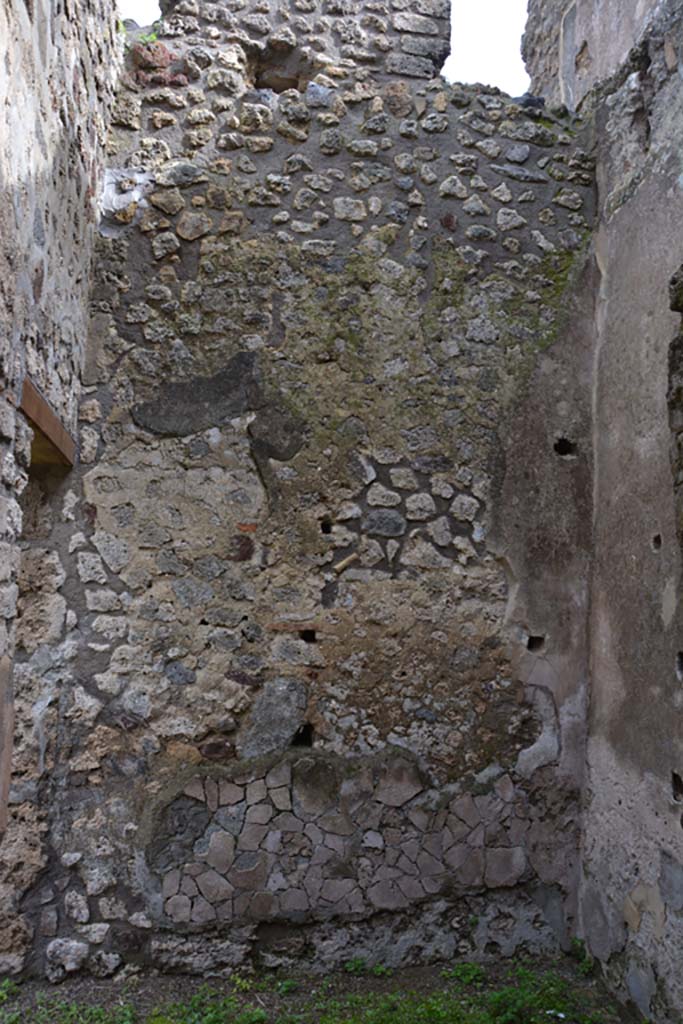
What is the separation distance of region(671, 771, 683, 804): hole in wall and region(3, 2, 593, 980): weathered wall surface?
2.24 feet

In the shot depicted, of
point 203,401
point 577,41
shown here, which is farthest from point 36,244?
point 577,41

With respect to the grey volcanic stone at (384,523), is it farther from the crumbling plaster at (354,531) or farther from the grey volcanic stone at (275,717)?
the grey volcanic stone at (275,717)

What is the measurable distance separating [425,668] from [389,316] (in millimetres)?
1583

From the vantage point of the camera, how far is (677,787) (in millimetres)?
2918

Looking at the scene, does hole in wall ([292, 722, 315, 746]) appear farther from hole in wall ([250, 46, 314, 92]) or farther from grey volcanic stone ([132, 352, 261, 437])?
hole in wall ([250, 46, 314, 92])

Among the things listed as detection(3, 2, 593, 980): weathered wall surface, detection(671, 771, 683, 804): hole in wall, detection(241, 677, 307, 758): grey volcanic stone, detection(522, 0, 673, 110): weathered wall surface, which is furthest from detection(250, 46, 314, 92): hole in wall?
detection(671, 771, 683, 804): hole in wall

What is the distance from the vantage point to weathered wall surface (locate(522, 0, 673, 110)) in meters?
4.19

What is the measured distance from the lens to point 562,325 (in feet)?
12.5

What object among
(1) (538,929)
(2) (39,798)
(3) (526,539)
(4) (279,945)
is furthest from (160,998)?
(3) (526,539)

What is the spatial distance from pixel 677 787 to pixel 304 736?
1457 mm

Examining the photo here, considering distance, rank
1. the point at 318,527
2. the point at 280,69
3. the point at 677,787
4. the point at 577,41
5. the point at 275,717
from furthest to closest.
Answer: the point at 577,41
the point at 280,69
the point at 318,527
the point at 275,717
the point at 677,787

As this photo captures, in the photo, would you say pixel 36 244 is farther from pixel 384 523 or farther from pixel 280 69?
pixel 280 69

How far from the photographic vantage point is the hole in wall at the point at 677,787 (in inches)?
114

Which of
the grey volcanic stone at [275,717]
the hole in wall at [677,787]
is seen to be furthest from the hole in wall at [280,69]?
the hole in wall at [677,787]
